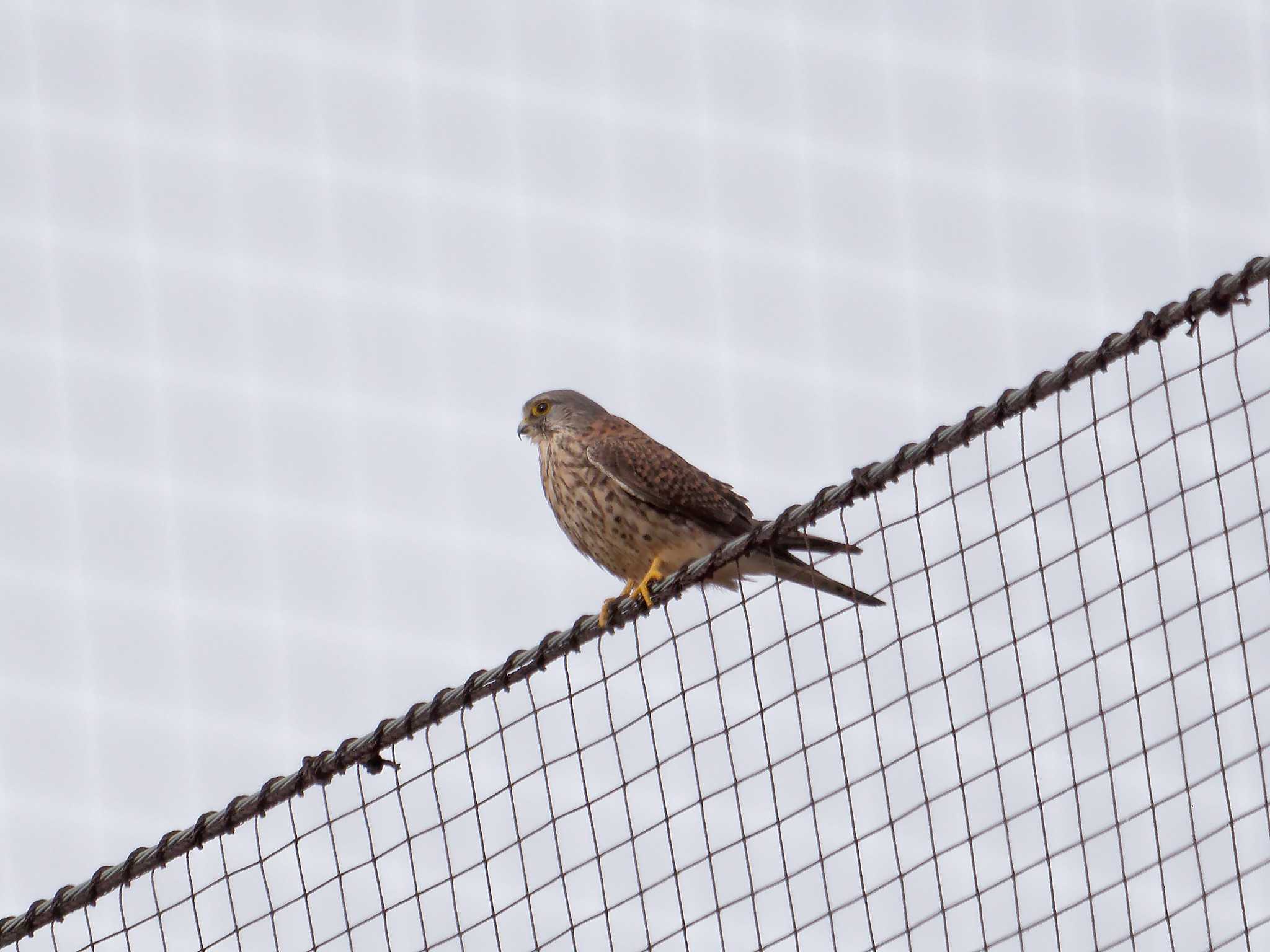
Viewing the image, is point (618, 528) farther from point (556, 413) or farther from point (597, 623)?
point (597, 623)

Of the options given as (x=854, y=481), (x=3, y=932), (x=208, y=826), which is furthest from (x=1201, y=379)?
(x=3, y=932)

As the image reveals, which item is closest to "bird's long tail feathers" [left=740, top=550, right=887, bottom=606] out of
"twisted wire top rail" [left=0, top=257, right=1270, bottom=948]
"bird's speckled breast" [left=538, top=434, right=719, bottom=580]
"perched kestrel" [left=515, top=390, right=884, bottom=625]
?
"perched kestrel" [left=515, top=390, right=884, bottom=625]

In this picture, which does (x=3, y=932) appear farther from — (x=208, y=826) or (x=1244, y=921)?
(x=1244, y=921)

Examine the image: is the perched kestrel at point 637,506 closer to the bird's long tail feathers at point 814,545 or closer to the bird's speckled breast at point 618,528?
the bird's speckled breast at point 618,528

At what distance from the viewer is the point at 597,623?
3576mm

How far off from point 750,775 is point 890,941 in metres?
0.33

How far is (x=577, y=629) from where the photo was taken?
139 inches

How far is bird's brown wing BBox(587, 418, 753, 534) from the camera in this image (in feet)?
19.0

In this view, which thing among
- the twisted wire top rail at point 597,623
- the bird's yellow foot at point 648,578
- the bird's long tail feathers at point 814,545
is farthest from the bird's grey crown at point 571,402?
the twisted wire top rail at point 597,623

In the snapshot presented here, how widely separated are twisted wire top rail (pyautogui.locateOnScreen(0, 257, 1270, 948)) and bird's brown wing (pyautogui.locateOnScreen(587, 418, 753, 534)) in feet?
5.76

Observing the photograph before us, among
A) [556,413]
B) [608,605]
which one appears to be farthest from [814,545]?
[556,413]

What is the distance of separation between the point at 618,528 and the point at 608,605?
1.23m

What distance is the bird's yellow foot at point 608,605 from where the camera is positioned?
372cm

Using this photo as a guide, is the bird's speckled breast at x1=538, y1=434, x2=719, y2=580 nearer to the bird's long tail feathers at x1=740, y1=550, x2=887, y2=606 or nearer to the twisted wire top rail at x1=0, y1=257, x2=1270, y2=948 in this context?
the bird's long tail feathers at x1=740, y1=550, x2=887, y2=606
